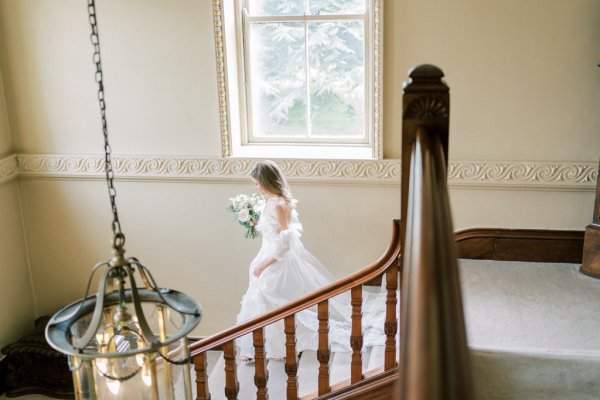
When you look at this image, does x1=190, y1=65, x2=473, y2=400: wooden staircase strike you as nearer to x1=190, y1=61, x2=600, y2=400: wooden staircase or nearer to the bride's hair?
x1=190, y1=61, x2=600, y2=400: wooden staircase

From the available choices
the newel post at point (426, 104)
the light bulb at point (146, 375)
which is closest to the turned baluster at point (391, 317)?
the newel post at point (426, 104)

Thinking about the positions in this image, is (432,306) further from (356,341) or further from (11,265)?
(11,265)

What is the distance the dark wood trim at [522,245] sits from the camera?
4.42 m

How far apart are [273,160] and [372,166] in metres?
0.79

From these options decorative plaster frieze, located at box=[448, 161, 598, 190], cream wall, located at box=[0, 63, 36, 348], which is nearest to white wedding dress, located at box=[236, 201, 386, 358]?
decorative plaster frieze, located at box=[448, 161, 598, 190]

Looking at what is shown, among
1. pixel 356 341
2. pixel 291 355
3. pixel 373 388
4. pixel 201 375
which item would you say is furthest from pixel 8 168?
pixel 373 388

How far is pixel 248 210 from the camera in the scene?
16.9 feet

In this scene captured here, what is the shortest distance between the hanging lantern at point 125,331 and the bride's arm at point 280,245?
2.86 m

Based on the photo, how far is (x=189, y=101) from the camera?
17.5ft

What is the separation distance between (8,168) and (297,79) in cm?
257

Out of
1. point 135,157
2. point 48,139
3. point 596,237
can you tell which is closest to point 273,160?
point 135,157

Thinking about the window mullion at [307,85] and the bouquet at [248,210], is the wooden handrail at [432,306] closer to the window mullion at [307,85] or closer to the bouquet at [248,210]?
the bouquet at [248,210]

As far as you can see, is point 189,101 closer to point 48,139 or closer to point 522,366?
point 48,139

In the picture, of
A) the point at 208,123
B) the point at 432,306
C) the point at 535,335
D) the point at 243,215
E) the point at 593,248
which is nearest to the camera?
the point at 432,306
